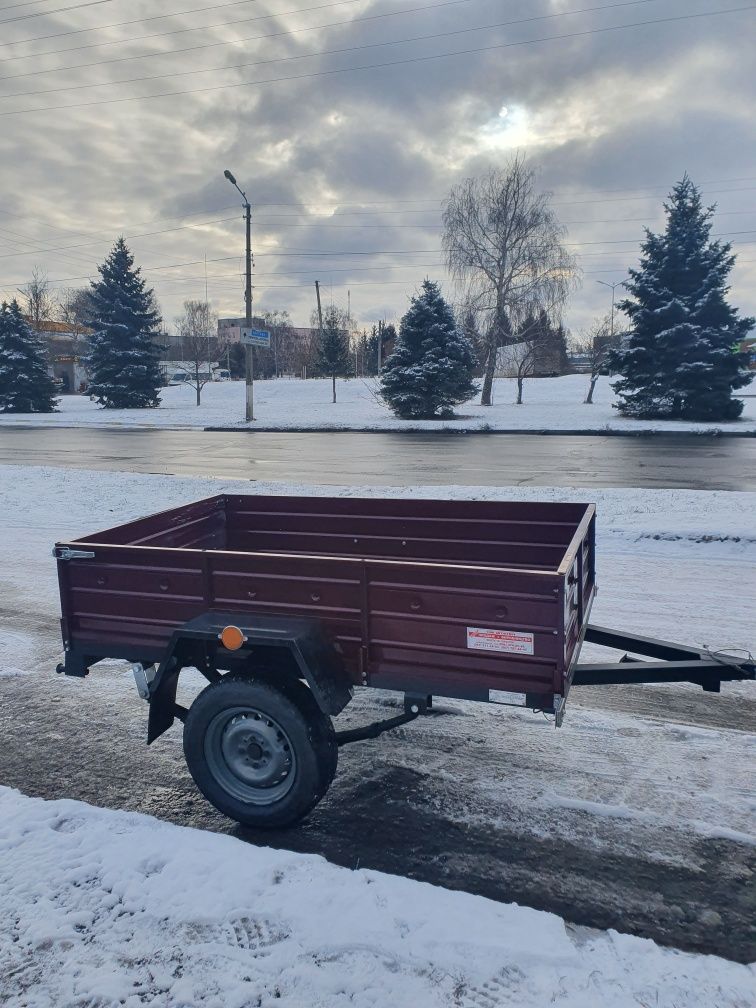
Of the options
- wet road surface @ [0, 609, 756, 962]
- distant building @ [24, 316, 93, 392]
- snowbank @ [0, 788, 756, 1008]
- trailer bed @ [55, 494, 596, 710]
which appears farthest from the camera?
distant building @ [24, 316, 93, 392]

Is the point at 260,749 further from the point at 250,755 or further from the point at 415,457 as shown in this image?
the point at 415,457

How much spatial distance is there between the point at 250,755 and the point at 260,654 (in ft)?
1.81

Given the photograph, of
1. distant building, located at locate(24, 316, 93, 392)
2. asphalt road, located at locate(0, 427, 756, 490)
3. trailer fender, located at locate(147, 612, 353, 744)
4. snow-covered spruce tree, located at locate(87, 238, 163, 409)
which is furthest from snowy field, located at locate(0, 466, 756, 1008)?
distant building, located at locate(24, 316, 93, 392)

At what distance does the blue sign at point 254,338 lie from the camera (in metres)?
29.2

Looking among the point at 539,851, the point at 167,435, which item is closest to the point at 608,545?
the point at 539,851

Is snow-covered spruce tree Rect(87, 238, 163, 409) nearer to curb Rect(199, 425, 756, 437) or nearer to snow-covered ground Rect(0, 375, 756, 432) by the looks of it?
snow-covered ground Rect(0, 375, 756, 432)

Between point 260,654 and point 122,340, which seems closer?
point 260,654

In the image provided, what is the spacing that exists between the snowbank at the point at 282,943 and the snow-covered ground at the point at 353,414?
1039 inches

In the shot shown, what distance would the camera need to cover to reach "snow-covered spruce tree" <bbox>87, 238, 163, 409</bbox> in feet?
140

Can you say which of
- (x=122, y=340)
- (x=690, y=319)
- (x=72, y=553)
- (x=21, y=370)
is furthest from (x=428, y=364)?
(x=72, y=553)

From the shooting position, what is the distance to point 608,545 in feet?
29.8

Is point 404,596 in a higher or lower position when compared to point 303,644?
higher

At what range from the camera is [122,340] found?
43000 mm

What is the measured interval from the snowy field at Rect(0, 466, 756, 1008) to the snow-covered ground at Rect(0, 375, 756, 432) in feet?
82.3
